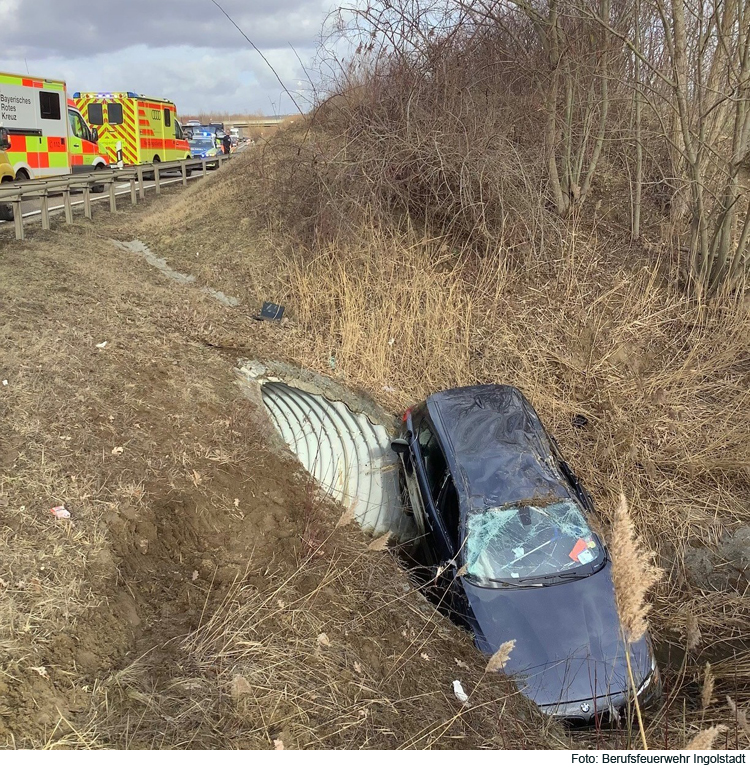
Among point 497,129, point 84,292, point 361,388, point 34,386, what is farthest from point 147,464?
point 497,129

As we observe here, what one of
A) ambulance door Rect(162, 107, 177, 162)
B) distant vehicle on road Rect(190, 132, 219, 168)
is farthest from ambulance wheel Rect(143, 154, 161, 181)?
distant vehicle on road Rect(190, 132, 219, 168)

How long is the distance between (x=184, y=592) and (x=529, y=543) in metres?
2.63

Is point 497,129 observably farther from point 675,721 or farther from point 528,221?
point 675,721

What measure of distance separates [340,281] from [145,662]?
7797mm

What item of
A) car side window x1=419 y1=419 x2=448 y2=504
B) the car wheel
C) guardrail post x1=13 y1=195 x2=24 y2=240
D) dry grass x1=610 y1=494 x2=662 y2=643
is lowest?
the car wheel

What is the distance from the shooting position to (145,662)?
3426 mm

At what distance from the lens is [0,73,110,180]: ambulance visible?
15.6 m

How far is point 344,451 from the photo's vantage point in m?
7.34

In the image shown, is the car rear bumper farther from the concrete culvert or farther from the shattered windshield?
the concrete culvert

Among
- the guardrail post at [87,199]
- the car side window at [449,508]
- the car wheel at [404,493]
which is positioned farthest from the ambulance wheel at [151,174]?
the car side window at [449,508]

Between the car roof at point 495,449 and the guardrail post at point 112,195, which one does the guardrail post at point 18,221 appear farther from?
the car roof at point 495,449

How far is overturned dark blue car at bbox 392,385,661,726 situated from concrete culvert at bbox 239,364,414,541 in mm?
555

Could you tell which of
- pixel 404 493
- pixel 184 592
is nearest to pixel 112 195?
pixel 404 493

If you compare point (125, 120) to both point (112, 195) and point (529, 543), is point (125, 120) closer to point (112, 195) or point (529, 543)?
point (112, 195)
